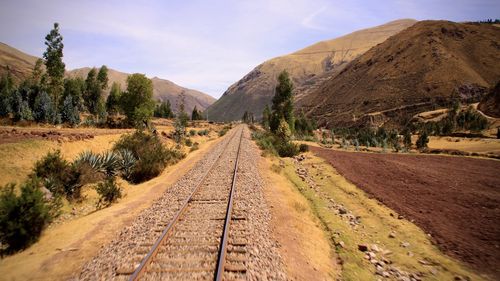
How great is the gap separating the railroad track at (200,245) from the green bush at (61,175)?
5638 millimetres

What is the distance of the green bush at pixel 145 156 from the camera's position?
16219mm

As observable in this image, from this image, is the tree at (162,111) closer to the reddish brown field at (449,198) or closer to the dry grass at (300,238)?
the reddish brown field at (449,198)

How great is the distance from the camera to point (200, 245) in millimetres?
6441

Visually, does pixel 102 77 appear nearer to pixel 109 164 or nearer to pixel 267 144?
pixel 267 144

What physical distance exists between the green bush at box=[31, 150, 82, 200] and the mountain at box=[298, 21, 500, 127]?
268ft

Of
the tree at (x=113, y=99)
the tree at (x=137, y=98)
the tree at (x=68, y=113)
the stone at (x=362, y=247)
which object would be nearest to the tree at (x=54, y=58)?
the tree at (x=68, y=113)

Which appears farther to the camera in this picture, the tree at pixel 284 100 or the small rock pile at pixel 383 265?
the tree at pixel 284 100

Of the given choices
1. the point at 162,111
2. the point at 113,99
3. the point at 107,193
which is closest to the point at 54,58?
the point at 113,99

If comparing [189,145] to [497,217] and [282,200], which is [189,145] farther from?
[497,217]

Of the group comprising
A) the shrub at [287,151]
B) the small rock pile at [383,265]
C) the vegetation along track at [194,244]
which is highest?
the shrub at [287,151]

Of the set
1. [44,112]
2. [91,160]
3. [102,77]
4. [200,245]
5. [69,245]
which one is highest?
[102,77]

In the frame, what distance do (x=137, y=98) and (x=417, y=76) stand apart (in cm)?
8962

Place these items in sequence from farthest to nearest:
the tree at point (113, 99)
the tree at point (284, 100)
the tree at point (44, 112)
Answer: the tree at point (113, 99) < the tree at point (44, 112) < the tree at point (284, 100)

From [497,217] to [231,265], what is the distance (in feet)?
33.4
